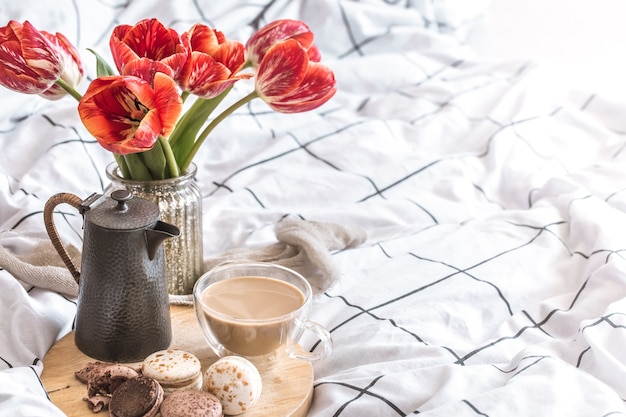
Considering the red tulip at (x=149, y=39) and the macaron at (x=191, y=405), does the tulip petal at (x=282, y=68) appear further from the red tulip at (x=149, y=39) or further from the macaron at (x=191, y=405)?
the macaron at (x=191, y=405)

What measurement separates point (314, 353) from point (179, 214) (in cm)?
24

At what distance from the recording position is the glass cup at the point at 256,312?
2.84 ft

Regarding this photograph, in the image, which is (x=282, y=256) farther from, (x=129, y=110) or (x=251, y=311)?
(x=129, y=110)

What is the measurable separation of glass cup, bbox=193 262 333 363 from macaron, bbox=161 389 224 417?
0.09 meters

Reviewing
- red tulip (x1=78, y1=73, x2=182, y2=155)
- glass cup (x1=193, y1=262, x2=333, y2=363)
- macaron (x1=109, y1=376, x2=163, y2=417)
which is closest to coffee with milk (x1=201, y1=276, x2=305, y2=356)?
glass cup (x1=193, y1=262, x2=333, y2=363)

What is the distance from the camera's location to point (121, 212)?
0.85 meters

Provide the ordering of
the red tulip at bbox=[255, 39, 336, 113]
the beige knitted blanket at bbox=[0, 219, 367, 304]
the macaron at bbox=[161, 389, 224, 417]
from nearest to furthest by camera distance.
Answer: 1. the macaron at bbox=[161, 389, 224, 417]
2. the red tulip at bbox=[255, 39, 336, 113]
3. the beige knitted blanket at bbox=[0, 219, 367, 304]

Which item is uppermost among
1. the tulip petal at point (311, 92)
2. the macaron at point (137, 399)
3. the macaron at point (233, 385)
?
the tulip petal at point (311, 92)

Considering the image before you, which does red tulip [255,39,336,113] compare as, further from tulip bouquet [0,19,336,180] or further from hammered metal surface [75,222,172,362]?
hammered metal surface [75,222,172,362]

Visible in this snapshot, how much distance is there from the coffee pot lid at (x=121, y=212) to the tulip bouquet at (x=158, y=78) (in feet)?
0.20

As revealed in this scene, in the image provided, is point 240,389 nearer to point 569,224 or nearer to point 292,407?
point 292,407

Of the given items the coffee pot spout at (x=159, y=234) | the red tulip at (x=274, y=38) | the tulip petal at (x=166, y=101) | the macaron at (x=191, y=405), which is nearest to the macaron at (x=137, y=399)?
the macaron at (x=191, y=405)

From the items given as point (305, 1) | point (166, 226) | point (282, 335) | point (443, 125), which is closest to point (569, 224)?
point (443, 125)

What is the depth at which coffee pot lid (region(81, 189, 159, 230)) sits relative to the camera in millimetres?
834
